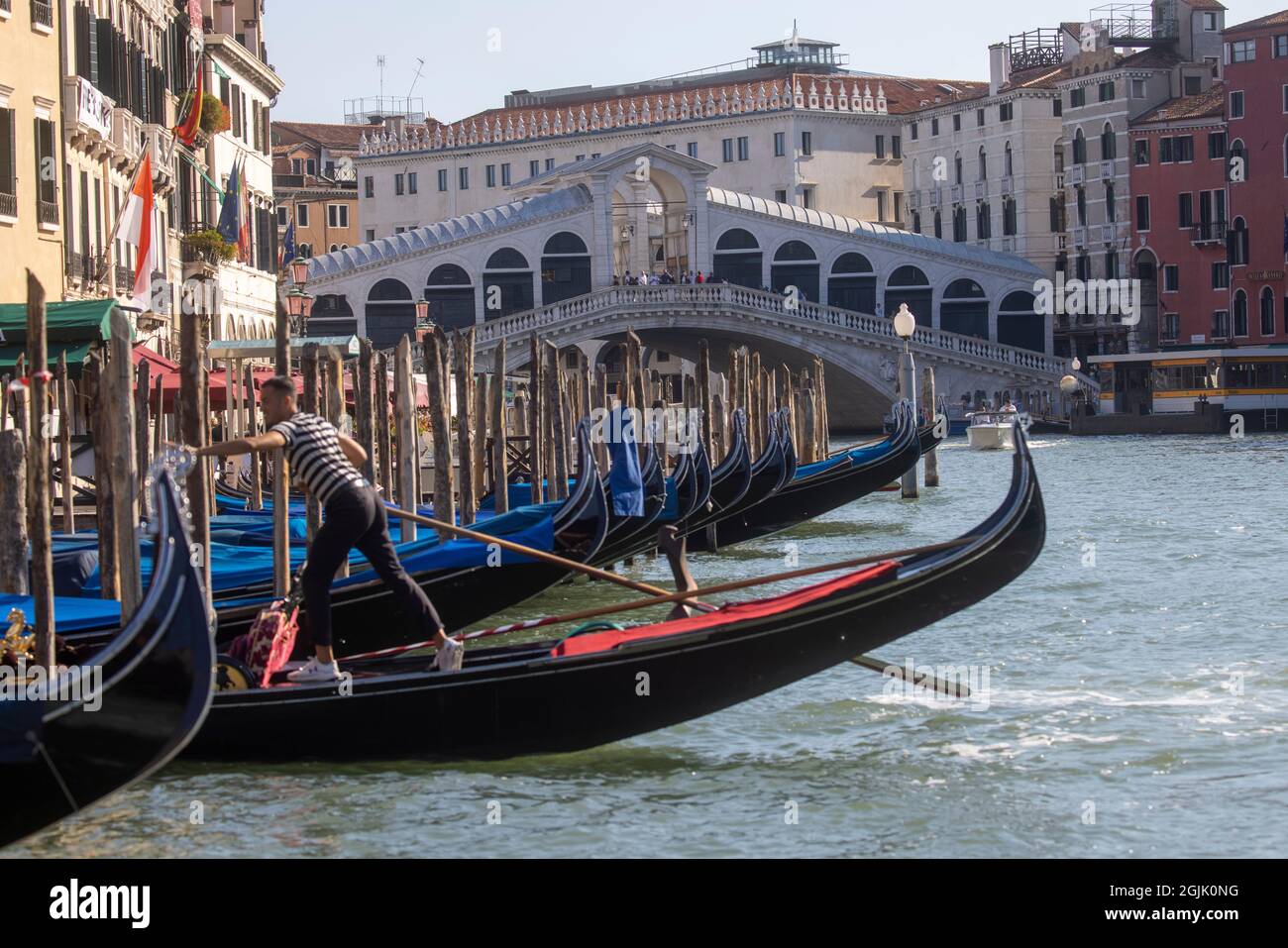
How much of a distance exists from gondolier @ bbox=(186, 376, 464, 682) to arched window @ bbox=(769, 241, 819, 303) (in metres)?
33.9

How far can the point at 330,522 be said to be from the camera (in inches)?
253

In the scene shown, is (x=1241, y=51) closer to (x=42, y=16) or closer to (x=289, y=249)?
(x=289, y=249)

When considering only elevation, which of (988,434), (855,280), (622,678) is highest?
(855,280)

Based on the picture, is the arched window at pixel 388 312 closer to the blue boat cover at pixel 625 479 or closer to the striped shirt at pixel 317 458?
the blue boat cover at pixel 625 479

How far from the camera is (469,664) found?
6637 millimetres

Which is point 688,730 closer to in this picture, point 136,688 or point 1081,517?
point 136,688

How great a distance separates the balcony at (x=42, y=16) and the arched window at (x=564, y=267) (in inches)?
1015

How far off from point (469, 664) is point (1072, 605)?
18.2 ft

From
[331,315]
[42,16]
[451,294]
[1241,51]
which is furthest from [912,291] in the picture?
[42,16]

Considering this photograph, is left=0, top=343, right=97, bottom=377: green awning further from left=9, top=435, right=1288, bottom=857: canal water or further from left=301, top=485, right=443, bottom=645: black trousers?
left=301, top=485, right=443, bottom=645: black trousers

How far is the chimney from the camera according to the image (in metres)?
42.8

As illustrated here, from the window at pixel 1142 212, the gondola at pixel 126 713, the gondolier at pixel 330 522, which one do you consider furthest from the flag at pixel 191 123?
the window at pixel 1142 212

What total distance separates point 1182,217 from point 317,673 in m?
34.1
